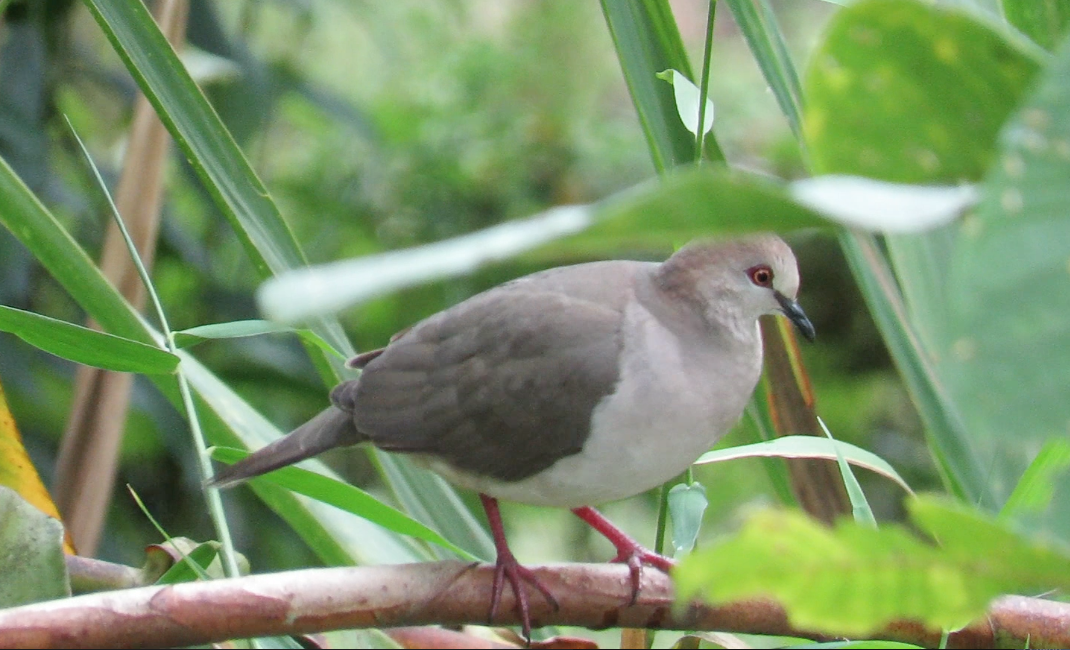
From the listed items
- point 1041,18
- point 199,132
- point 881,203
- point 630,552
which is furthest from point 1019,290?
point 630,552

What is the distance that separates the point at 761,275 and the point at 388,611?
508mm

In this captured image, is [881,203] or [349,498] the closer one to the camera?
[881,203]

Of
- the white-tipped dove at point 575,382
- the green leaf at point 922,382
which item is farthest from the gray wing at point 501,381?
the green leaf at point 922,382

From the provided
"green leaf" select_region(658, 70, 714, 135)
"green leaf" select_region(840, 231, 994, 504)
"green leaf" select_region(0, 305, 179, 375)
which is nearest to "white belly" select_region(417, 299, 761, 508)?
"green leaf" select_region(840, 231, 994, 504)

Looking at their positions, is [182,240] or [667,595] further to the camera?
[182,240]

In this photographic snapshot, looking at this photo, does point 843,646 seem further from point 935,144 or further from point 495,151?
point 495,151

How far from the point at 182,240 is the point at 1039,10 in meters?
1.56

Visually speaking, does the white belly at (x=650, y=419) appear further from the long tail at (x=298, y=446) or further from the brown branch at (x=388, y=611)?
the long tail at (x=298, y=446)

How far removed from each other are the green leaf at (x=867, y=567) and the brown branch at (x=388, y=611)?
20.8 inches

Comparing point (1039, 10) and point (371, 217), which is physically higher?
point (1039, 10)

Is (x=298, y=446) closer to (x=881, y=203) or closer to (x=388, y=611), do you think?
(x=388, y=611)

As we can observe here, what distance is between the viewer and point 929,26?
27 centimetres

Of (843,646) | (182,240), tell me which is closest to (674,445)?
(843,646)

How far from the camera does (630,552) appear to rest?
111 cm
